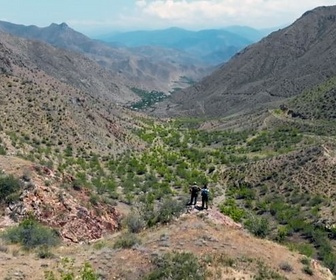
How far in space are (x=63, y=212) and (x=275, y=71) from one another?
477ft

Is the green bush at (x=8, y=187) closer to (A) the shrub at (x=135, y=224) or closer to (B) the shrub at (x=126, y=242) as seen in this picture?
(A) the shrub at (x=135, y=224)

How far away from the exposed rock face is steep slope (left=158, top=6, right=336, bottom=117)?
A: 103009 millimetres

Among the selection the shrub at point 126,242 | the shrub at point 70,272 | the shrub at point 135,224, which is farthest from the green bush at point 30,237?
the shrub at point 135,224

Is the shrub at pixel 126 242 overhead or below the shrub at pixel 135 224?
overhead

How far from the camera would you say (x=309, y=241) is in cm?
3422

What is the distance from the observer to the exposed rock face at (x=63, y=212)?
27094 mm

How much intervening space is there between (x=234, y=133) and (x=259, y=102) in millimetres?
47775

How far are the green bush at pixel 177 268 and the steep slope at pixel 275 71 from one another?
4461 inches

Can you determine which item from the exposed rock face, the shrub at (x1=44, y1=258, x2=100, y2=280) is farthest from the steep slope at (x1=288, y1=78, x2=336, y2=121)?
the shrub at (x1=44, y1=258, x2=100, y2=280)

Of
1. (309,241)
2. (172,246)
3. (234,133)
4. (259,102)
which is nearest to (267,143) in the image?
(234,133)

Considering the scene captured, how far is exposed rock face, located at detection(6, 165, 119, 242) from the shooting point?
27094 millimetres

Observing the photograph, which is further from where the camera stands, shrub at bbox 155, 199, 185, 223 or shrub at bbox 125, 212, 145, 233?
shrub at bbox 155, 199, 185, 223

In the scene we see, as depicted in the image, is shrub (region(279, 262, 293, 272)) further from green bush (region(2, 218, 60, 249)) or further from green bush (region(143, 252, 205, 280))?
green bush (region(2, 218, 60, 249))

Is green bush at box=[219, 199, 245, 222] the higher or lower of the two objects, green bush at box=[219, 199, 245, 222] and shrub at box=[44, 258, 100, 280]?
the lower
